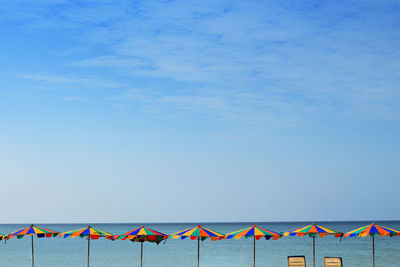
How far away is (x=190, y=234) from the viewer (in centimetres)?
1952

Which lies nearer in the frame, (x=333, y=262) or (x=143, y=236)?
(x=143, y=236)

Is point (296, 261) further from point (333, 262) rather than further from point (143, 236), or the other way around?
point (143, 236)

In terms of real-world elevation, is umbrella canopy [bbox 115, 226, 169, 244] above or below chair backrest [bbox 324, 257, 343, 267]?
above

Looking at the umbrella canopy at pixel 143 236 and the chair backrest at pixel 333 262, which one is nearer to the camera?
the umbrella canopy at pixel 143 236

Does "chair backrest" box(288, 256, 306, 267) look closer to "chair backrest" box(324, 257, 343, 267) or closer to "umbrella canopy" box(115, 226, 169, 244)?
"chair backrest" box(324, 257, 343, 267)

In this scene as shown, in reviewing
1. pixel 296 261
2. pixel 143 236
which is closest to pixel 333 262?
pixel 296 261

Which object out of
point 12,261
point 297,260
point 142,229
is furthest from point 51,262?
point 297,260

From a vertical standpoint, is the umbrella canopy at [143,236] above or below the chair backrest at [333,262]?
above

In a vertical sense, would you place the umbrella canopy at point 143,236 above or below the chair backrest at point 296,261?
above

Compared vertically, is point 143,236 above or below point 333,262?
above

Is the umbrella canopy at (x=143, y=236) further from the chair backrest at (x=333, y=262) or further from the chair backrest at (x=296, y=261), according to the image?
the chair backrest at (x=333, y=262)

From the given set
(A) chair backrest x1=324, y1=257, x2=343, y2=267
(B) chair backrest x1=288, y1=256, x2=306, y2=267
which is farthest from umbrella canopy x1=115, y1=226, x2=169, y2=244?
(A) chair backrest x1=324, y1=257, x2=343, y2=267

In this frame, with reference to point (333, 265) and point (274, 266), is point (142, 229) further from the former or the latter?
point (274, 266)

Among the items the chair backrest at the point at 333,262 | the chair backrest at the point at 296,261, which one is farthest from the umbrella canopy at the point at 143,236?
the chair backrest at the point at 333,262
